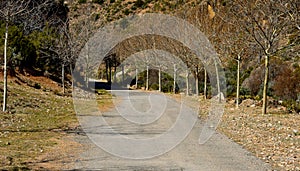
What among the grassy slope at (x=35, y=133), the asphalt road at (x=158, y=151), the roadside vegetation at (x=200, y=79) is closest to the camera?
the asphalt road at (x=158, y=151)

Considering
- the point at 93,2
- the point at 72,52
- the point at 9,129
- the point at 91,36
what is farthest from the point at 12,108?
the point at 93,2

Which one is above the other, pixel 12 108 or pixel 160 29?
pixel 160 29

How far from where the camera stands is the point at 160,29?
125 feet

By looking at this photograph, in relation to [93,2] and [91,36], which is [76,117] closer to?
[91,36]

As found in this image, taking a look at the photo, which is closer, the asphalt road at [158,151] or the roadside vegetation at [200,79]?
the asphalt road at [158,151]

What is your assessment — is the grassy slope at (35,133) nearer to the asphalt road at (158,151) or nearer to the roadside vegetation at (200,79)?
the roadside vegetation at (200,79)

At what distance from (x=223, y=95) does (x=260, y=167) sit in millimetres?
23480

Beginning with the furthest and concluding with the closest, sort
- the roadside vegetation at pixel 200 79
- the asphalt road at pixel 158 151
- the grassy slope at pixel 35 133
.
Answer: the roadside vegetation at pixel 200 79
the grassy slope at pixel 35 133
the asphalt road at pixel 158 151

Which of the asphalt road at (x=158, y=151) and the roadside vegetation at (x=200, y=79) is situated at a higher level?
the roadside vegetation at (x=200, y=79)

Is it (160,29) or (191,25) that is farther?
(160,29)

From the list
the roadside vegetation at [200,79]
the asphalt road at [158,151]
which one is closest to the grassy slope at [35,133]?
the roadside vegetation at [200,79]

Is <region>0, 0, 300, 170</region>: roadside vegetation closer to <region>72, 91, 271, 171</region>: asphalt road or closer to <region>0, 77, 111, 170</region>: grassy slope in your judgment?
<region>0, 77, 111, 170</region>: grassy slope

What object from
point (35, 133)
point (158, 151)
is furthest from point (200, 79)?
point (158, 151)

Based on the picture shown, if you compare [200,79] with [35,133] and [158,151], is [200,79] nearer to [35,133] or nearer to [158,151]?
[35,133]
